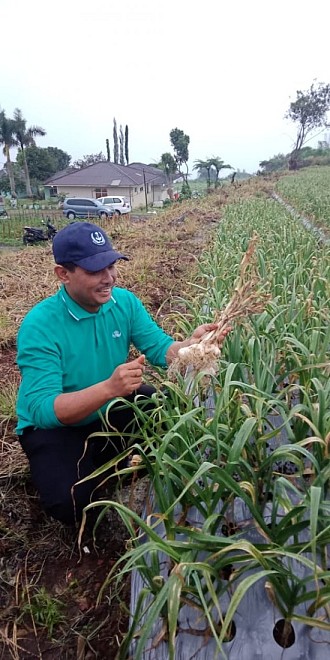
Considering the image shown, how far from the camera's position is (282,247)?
12.5 ft

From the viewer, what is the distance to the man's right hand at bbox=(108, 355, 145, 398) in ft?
4.41

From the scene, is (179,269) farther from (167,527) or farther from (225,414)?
(167,527)

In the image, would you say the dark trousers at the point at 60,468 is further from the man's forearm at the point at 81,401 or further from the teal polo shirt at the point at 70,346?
the man's forearm at the point at 81,401

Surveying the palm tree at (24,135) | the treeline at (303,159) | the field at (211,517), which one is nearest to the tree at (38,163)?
the palm tree at (24,135)

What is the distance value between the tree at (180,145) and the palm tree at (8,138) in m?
15.3

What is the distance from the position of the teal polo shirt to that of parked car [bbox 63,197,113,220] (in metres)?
20.6

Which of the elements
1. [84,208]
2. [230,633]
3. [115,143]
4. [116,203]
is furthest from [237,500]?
[115,143]

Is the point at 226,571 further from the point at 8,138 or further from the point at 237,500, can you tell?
the point at 8,138

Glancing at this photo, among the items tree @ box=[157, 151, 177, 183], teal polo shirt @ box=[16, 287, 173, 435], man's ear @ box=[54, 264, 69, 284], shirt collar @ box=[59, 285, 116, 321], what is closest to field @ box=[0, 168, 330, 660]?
teal polo shirt @ box=[16, 287, 173, 435]

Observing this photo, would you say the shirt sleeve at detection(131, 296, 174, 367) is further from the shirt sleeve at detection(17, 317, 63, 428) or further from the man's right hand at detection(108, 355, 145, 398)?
the man's right hand at detection(108, 355, 145, 398)

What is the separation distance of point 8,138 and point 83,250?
48.5 metres

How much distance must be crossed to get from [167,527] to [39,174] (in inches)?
1908

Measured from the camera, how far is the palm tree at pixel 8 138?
43688 mm

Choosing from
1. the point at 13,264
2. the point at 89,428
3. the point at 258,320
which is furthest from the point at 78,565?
the point at 13,264
